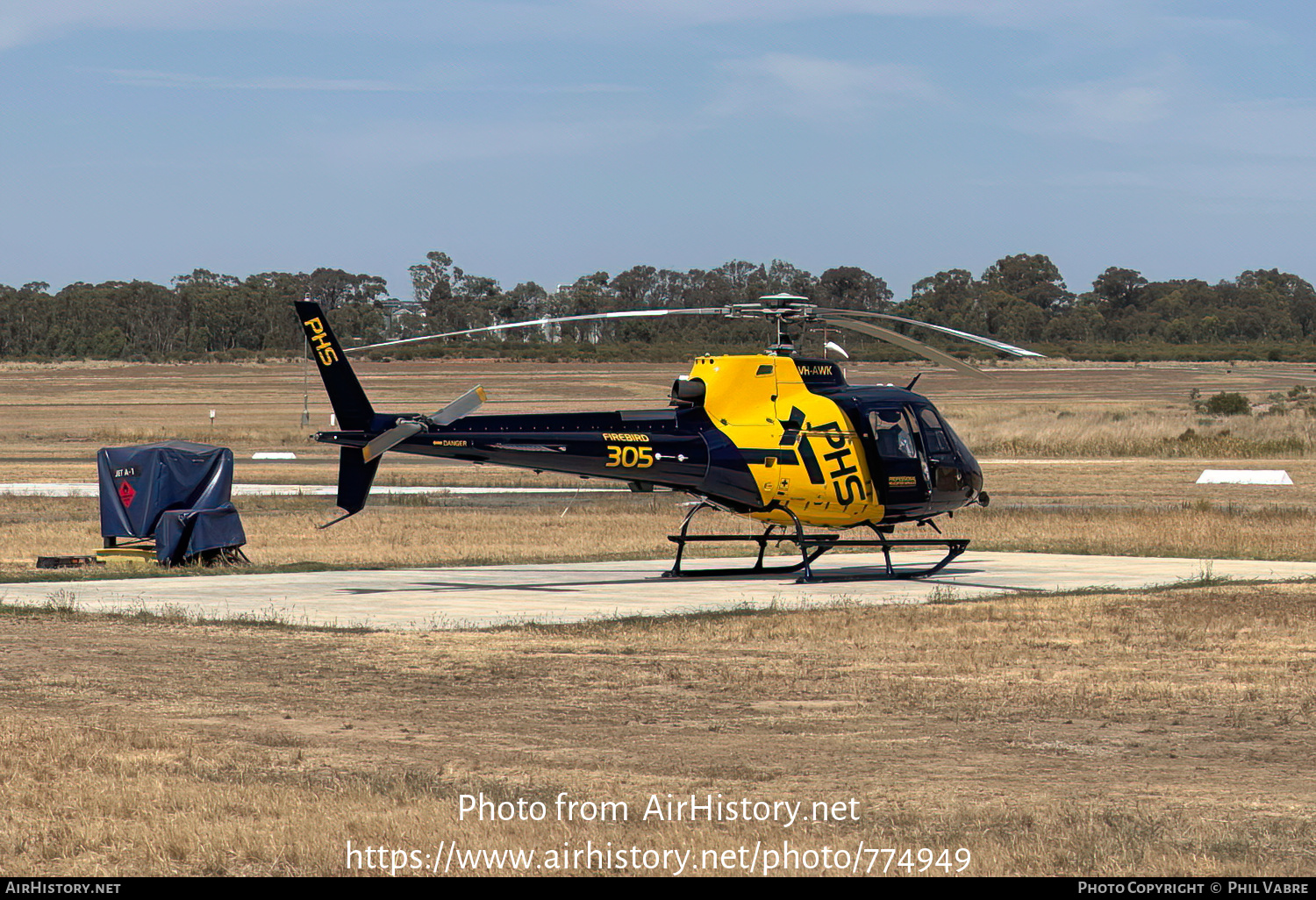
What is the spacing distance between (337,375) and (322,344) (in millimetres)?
494

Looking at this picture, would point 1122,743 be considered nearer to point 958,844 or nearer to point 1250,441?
point 958,844

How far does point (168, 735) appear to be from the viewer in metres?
12.0

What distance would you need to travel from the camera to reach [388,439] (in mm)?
21375

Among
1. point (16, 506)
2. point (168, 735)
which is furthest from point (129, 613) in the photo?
point (16, 506)

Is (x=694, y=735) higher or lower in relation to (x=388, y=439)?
lower

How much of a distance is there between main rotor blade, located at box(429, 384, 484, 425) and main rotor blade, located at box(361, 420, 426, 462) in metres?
0.45

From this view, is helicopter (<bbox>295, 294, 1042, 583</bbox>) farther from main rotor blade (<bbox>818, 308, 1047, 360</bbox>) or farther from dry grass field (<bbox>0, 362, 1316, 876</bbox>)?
dry grass field (<bbox>0, 362, 1316, 876</bbox>)

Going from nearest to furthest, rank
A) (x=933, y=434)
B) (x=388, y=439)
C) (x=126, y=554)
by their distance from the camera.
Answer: (x=388, y=439) < (x=933, y=434) < (x=126, y=554)

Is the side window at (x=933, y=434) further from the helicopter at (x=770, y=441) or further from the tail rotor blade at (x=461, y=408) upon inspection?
the tail rotor blade at (x=461, y=408)

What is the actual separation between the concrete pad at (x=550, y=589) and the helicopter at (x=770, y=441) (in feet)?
3.71

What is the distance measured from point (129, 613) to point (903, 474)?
11.6m

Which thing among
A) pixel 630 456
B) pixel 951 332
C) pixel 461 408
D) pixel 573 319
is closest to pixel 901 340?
pixel 951 332

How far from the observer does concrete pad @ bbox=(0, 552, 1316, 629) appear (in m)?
20.6

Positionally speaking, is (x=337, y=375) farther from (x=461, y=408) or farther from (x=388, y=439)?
(x=461, y=408)
